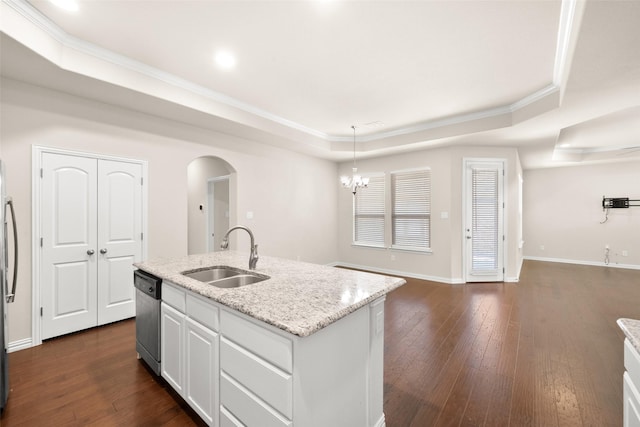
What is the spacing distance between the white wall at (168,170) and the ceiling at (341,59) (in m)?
0.22

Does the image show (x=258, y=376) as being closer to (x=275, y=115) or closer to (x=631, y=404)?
(x=631, y=404)

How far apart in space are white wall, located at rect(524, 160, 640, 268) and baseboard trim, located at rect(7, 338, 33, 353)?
34.0 feet

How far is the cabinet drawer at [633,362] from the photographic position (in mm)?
942

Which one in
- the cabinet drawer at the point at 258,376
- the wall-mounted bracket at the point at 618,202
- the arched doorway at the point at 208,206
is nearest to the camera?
the cabinet drawer at the point at 258,376

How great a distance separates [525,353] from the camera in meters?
2.65

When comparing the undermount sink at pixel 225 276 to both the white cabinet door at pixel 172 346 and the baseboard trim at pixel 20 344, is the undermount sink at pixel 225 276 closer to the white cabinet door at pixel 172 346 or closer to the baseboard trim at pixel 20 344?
the white cabinet door at pixel 172 346

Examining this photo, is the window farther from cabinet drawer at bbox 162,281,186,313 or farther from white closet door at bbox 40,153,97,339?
white closet door at bbox 40,153,97,339

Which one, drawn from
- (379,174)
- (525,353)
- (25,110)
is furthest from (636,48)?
(25,110)

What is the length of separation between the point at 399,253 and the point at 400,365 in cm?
360

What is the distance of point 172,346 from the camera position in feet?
6.44

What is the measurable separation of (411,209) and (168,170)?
4474 mm

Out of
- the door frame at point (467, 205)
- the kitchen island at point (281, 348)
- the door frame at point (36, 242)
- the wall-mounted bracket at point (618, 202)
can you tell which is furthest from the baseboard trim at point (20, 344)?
the wall-mounted bracket at point (618, 202)

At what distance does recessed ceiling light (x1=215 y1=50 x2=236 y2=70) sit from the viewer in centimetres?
271

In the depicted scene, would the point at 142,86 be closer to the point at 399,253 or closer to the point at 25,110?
the point at 25,110
